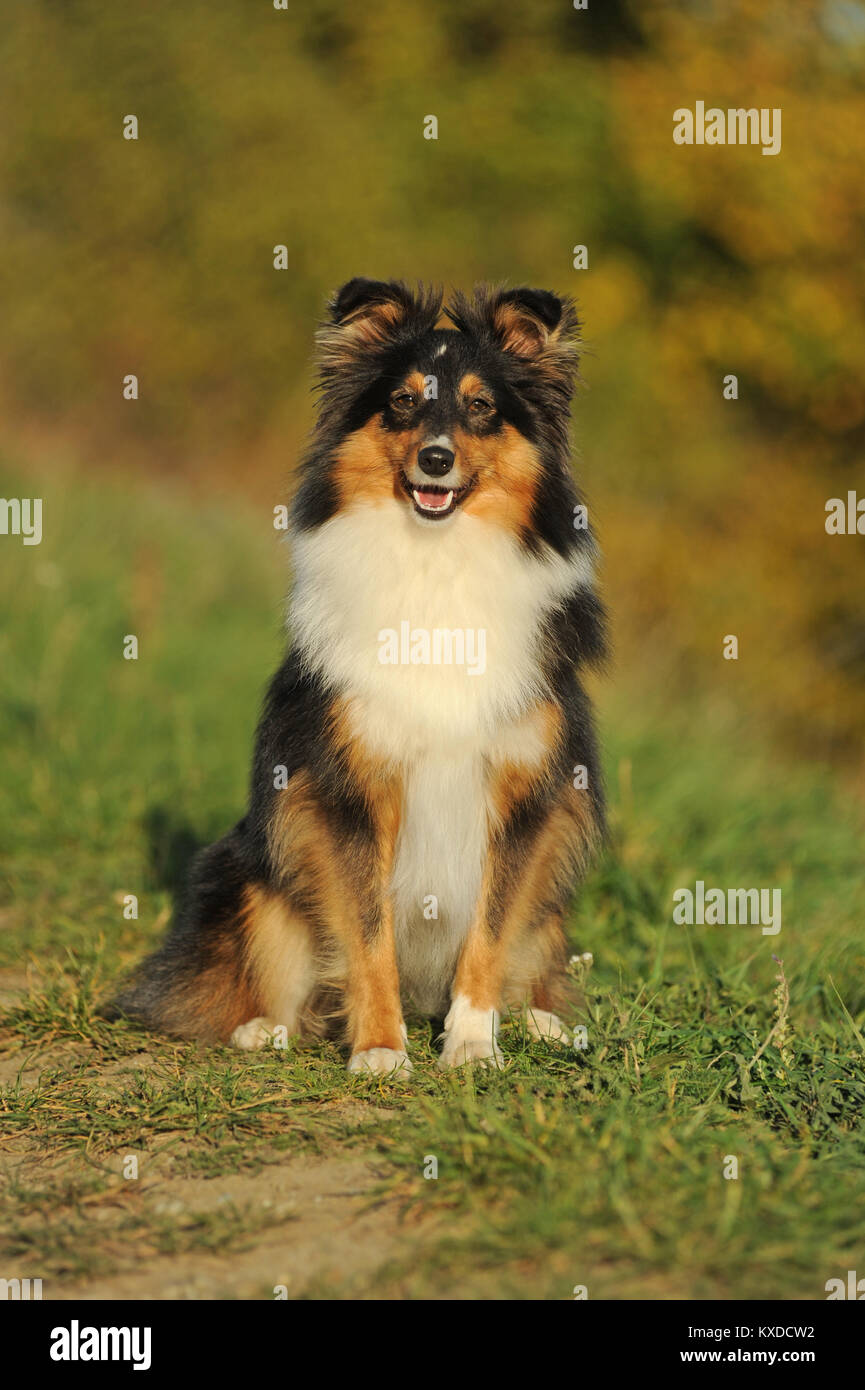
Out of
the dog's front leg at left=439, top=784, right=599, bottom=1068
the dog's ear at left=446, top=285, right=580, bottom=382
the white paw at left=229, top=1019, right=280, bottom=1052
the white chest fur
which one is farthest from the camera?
the white paw at left=229, top=1019, right=280, bottom=1052

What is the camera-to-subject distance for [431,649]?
3.99m

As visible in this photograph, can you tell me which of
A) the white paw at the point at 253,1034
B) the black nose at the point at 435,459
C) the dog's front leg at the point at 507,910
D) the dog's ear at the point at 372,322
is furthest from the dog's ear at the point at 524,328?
the white paw at the point at 253,1034

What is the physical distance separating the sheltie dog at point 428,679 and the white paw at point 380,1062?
10 millimetres

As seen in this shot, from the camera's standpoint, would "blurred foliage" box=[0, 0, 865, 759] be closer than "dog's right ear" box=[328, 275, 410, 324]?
No

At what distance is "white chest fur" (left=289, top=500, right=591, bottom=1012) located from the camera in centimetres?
396

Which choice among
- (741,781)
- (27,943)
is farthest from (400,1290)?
(741,781)

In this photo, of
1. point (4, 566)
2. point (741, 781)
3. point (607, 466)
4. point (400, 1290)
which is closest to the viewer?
point (400, 1290)

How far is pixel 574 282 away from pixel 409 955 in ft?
42.5

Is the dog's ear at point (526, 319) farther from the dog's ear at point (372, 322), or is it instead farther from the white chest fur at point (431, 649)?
the white chest fur at point (431, 649)

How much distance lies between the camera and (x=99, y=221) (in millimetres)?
18750

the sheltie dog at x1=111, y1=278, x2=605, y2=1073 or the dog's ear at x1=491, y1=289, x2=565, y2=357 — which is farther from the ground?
the dog's ear at x1=491, y1=289, x2=565, y2=357

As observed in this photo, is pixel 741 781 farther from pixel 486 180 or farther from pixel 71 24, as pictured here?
pixel 71 24

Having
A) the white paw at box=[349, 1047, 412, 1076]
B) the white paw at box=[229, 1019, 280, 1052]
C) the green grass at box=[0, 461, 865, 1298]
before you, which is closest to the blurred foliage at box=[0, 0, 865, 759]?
the green grass at box=[0, 461, 865, 1298]

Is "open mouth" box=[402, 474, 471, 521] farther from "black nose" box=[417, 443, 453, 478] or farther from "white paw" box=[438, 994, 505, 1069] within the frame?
"white paw" box=[438, 994, 505, 1069]
